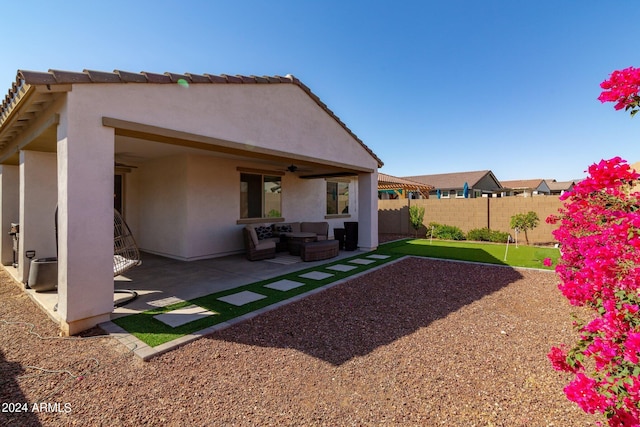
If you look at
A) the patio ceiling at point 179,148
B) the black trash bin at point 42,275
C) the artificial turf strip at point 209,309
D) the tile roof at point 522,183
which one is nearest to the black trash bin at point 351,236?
the patio ceiling at point 179,148

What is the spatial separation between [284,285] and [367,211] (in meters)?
5.58

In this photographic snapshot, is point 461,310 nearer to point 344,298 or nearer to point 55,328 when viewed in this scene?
point 344,298

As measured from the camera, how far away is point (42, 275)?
225 inches

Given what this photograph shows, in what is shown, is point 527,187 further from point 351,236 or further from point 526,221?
point 351,236

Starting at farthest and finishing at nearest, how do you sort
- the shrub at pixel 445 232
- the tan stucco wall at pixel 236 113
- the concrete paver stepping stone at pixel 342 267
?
the shrub at pixel 445 232, the concrete paver stepping stone at pixel 342 267, the tan stucco wall at pixel 236 113

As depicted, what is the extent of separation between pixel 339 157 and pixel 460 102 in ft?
28.7

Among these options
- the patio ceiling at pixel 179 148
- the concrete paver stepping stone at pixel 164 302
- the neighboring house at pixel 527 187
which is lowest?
the concrete paver stepping stone at pixel 164 302

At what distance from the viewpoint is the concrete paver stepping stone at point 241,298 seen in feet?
17.6

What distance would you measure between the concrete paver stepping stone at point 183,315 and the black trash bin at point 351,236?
695 centimetres

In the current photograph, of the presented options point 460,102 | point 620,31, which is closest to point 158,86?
point 620,31

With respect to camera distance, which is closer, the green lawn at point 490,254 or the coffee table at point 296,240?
the green lawn at point 490,254

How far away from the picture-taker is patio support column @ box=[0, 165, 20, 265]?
771cm

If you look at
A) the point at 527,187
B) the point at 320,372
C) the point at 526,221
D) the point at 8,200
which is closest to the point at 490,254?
the point at 526,221

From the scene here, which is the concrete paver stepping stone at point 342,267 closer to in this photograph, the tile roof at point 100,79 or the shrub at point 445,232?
the tile roof at point 100,79
